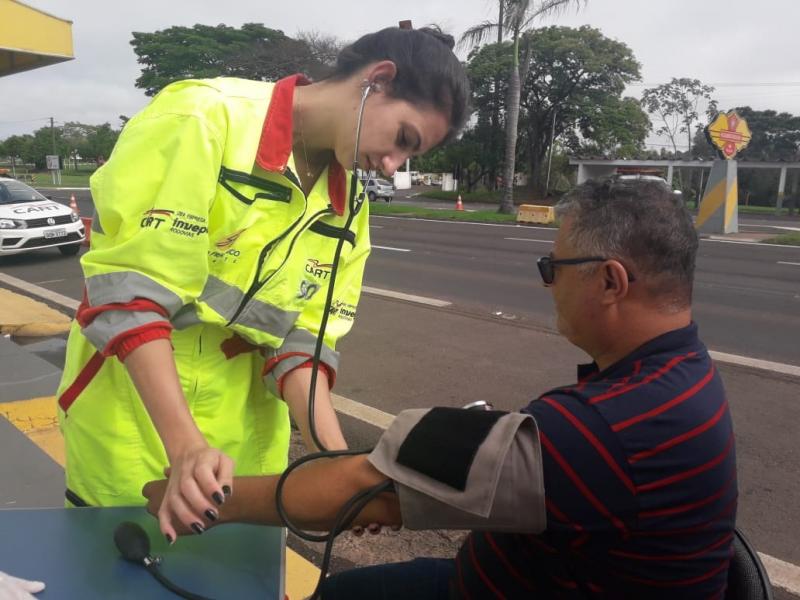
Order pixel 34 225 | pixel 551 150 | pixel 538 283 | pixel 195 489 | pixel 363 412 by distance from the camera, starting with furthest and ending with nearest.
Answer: pixel 551 150 < pixel 34 225 < pixel 538 283 < pixel 363 412 < pixel 195 489

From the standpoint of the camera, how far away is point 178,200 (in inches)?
48.1

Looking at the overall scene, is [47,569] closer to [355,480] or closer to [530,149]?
[355,480]

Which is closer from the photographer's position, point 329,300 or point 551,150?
point 329,300

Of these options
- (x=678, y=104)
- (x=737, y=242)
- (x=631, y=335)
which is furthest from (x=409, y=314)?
(x=678, y=104)

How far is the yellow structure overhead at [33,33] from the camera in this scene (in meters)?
4.28

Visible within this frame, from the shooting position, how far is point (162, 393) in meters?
1.19

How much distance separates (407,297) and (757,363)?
389 centimetres

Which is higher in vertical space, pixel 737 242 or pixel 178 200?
pixel 178 200

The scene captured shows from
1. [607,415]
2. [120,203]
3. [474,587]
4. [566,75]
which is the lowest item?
[474,587]

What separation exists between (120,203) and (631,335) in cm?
100

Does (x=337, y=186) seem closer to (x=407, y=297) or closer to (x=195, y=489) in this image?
(x=195, y=489)

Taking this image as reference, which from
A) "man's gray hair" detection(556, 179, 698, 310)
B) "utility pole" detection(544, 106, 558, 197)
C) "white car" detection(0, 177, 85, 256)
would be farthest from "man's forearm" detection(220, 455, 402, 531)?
"utility pole" detection(544, 106, 558, 197)

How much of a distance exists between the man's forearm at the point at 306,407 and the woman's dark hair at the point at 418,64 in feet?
2.19

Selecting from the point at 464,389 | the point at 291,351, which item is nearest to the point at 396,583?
the point at 291,351
